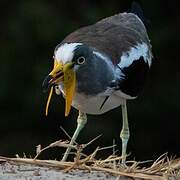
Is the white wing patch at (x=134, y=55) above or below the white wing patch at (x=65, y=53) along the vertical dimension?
below

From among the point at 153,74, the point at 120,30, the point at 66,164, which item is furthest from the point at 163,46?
the point at 66,164

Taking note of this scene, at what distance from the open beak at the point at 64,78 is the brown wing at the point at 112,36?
0.40 m

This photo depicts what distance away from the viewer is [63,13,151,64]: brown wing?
6.69m

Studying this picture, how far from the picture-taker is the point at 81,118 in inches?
277

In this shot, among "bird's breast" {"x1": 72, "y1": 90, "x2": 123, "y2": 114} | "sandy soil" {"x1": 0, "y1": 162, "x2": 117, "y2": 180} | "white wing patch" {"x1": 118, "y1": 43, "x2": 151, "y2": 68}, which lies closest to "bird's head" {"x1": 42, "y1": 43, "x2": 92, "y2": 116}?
"bird's breast" {"x1": 72, "y1": 90, "x2": 123, "y2": 114}

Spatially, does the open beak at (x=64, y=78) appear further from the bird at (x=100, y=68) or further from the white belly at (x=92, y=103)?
the white belly at (x=92, y=103)

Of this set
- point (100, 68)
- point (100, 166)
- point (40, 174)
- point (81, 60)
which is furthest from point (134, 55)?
point (40, 174)

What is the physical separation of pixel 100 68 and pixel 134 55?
0.48 meters

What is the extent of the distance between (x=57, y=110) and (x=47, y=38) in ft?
2.58

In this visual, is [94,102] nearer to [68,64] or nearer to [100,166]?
[68,64]

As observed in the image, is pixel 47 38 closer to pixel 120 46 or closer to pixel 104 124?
pixel 104 124

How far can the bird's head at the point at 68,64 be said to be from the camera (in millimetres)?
6168

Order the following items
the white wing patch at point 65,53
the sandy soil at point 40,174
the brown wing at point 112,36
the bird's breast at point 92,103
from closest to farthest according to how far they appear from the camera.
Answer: the sandy soil at point 40,174
the white wing patch at point 65,53
the bird's breast at point 92,103
the brown wing at point 112,36

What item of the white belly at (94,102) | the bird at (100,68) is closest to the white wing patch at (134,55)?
the bird at (100,68)
